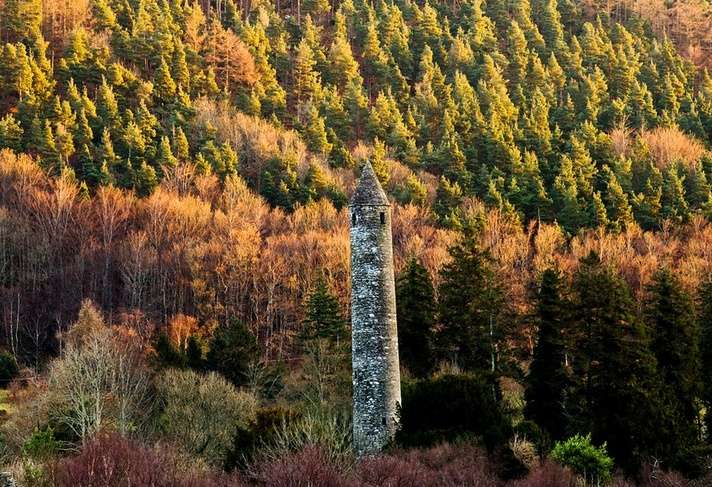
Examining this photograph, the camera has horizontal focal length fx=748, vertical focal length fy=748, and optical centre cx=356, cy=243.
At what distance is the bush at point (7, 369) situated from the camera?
1698 inches

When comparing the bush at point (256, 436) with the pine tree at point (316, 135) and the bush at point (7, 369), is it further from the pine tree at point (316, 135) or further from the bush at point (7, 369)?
the pine tree at point (316, 135)

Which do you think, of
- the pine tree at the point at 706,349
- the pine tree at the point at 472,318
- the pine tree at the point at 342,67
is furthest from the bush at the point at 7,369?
the pine tree at the point at 342,67

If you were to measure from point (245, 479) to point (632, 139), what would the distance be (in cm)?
5433

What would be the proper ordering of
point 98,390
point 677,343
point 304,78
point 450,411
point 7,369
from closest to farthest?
point 450,411
point 677,343
point 98,390
point 7,369
point 304,78

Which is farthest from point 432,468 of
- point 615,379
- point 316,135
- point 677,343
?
point 316,135

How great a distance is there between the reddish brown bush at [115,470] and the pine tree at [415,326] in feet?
58.5

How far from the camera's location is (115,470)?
691 inches

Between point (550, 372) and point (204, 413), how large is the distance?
14713mm

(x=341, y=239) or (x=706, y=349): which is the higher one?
(x=341, y=239)

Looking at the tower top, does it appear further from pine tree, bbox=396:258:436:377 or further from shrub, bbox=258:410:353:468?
pine tree, bbox=396:258:436:377

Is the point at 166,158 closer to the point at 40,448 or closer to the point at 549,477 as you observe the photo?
the point at 40,448

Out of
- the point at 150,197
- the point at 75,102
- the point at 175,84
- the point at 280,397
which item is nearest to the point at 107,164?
the point at 150,197

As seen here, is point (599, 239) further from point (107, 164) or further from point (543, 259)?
point (107, 164)

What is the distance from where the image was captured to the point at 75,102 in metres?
62.6
